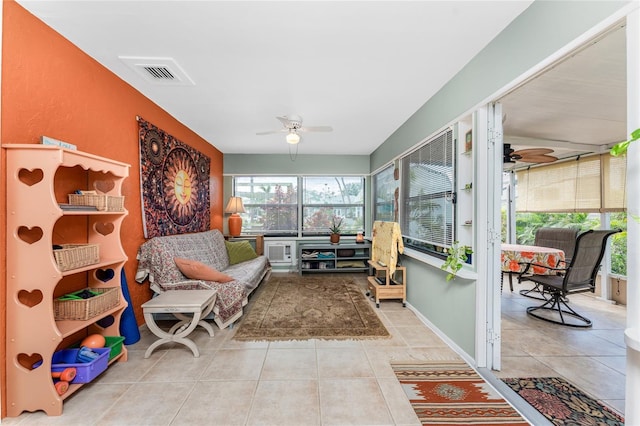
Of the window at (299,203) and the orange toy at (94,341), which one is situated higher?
the window at (299,203)

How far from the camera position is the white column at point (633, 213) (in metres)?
1.00

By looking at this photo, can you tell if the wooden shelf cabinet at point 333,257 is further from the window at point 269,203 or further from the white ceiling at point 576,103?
the white ceiling at point 576,103

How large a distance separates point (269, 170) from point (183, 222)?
2289 mm

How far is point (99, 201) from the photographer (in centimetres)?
181

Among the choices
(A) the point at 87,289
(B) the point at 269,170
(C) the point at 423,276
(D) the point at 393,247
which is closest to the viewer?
(A) the point at 87,289

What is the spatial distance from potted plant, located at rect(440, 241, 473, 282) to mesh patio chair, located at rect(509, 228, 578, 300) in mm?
1947

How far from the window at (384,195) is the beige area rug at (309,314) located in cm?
134

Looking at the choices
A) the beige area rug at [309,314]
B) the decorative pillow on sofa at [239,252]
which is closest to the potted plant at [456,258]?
the beige area rug at [309,314]

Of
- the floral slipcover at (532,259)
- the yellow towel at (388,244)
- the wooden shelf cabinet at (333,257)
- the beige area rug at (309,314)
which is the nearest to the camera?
the beige area rug at (309,314)

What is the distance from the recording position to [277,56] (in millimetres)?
2010

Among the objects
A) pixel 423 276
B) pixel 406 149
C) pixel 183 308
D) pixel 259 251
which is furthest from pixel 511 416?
pixel 259 251

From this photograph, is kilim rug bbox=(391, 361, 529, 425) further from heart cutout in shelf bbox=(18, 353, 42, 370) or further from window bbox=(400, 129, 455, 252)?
heart cutout in shelf bbox=(18, 353, 42, 370)

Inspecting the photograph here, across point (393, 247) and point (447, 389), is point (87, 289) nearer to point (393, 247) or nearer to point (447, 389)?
point (447, 389)

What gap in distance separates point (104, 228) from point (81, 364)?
97 cm
